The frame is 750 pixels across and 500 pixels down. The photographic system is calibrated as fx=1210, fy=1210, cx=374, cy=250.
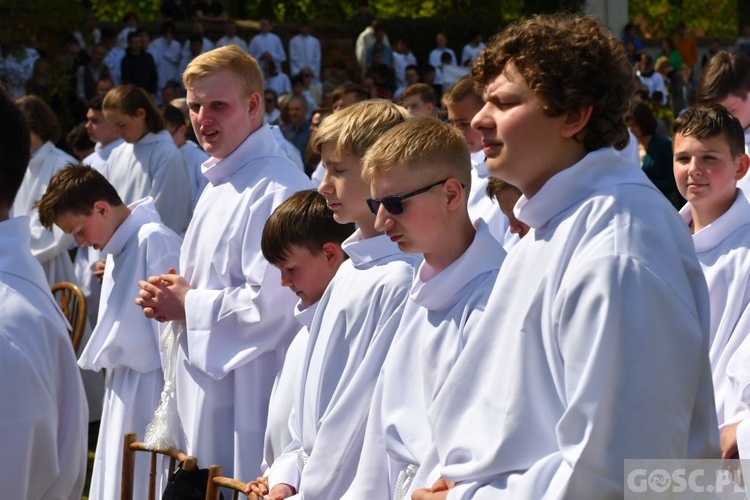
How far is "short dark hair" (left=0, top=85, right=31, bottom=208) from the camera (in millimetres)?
2785

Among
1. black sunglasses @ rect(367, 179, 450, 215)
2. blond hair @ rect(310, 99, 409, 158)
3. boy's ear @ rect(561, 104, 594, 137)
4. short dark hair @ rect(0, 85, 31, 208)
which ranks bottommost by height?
black sunglasses @ rect(367, 179, 450, 215)

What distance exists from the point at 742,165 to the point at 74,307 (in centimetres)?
456

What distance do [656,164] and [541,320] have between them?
7.99 metres

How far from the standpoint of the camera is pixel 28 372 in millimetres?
2715

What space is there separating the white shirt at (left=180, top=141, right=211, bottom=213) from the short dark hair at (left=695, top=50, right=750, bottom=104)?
200 inches

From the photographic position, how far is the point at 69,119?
16781 millimetres

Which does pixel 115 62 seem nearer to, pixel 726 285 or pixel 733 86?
pixel 733 86

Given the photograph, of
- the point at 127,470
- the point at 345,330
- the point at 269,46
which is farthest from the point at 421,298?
the point at 269,46

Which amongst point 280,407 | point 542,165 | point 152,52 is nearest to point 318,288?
point 280,407

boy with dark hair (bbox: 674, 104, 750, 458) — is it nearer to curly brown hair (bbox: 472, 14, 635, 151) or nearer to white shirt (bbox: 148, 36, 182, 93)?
curly brown hair (bbox: 472, 14, 635, 151)

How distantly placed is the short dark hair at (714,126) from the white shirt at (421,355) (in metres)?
1.31

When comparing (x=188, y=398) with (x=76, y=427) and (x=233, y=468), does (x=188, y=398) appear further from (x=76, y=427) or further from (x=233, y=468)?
(x=76, y=427)

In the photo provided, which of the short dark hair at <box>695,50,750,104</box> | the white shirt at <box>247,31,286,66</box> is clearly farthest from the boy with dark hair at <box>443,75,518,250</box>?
the white shirt at <box>247,31,286,66</box>

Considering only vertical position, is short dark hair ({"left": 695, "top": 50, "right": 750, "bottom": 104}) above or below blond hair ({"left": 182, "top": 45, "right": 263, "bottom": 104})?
below
